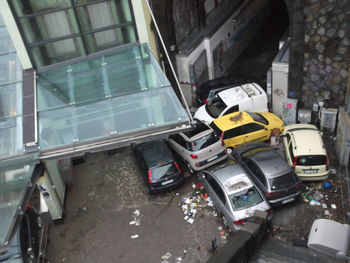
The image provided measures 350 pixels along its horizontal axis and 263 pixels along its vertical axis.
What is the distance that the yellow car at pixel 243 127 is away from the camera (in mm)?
14711

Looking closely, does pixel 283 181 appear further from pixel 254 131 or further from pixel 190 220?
pixel 190 220

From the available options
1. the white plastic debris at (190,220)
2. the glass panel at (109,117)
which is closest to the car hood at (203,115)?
the glass panel at (109,117)

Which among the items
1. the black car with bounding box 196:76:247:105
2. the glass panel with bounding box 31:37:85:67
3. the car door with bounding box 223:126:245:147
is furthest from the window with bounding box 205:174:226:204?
the glass panel with bounding box 31:37:85:67

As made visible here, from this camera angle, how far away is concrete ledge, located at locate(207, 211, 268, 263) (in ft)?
26.7

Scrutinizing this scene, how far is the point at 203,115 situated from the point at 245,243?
28.5 feet

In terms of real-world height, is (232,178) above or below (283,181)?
above

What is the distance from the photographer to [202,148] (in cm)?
1391

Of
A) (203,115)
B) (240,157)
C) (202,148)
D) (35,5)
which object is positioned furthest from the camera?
(203,115)

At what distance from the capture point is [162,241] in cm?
1206

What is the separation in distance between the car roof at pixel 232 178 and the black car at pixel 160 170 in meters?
1.64

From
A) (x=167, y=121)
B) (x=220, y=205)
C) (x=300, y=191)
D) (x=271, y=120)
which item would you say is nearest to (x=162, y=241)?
(x=220, y=205)

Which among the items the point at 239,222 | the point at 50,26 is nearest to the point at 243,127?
the point at 239,222

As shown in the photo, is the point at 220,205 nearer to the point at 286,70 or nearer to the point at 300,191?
the point at 300,191

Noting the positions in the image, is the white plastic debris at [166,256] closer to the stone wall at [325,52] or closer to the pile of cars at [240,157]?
the pile of cars at [240,157]
